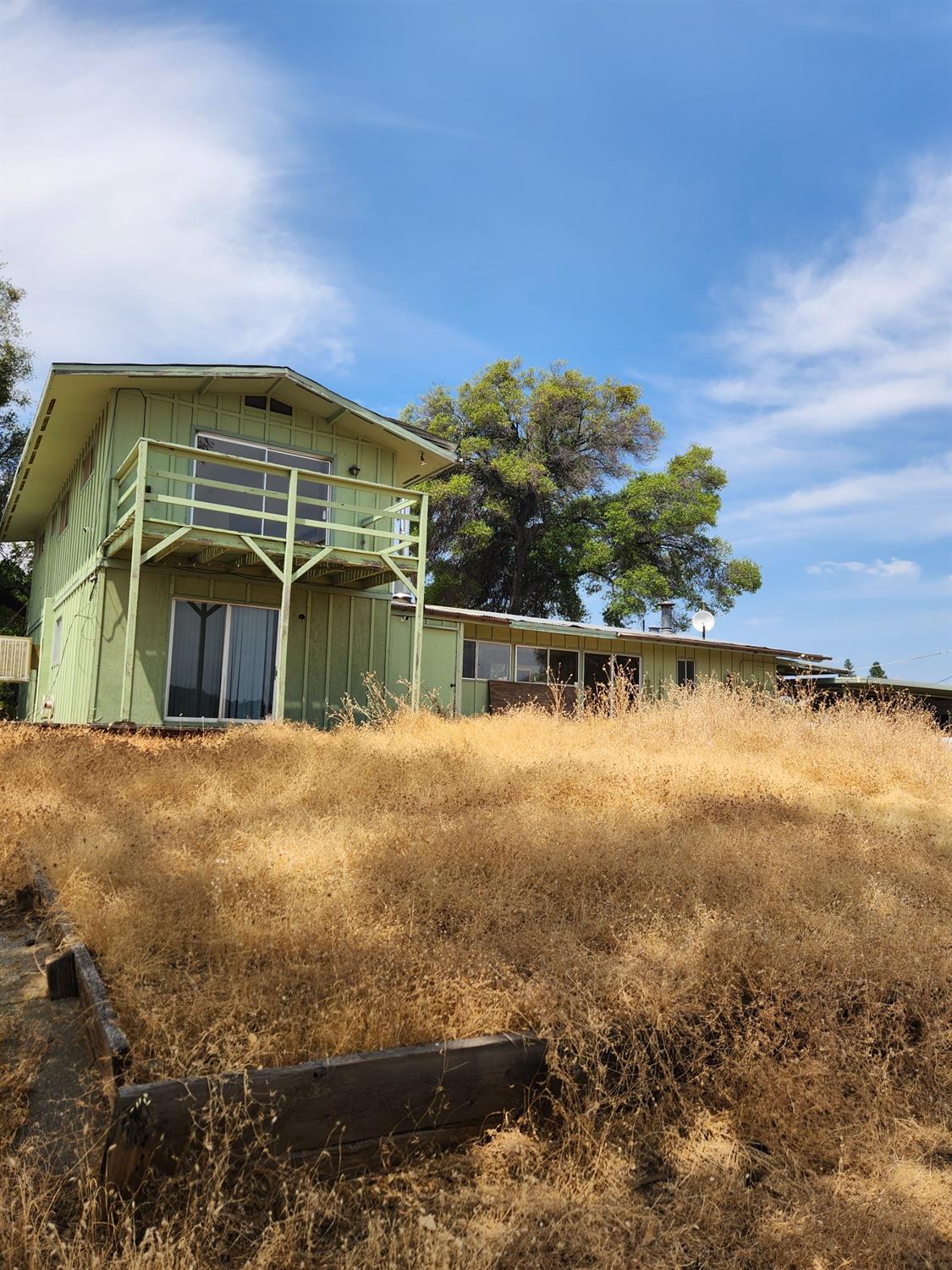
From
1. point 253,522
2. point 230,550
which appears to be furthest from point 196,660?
point 253,522

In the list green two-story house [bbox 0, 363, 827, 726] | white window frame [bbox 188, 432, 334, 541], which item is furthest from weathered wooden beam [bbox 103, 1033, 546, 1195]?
white window frame [bbox 188, 432, 334, 541]

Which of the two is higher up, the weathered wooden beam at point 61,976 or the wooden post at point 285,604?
the wooden post at point 285,604

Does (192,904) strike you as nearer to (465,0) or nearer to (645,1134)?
(645,1134)

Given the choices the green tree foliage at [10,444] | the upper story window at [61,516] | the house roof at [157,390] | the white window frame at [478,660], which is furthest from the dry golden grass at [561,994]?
the green tree foliage at [10,444]

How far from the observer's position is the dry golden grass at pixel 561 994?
244 cm

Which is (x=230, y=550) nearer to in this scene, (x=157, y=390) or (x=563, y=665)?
(x=157, y=390)

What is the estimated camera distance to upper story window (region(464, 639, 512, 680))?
58.3ft

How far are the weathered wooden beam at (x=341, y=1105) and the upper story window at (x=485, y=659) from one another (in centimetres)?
1469

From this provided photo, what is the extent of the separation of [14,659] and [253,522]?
8318 mm

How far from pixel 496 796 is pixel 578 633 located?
11.9 meters

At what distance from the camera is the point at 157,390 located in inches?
525

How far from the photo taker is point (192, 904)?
4.01 metres

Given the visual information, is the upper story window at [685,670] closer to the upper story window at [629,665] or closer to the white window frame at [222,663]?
the upper story window at [629,665]

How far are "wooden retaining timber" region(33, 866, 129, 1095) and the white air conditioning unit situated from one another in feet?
51.8
